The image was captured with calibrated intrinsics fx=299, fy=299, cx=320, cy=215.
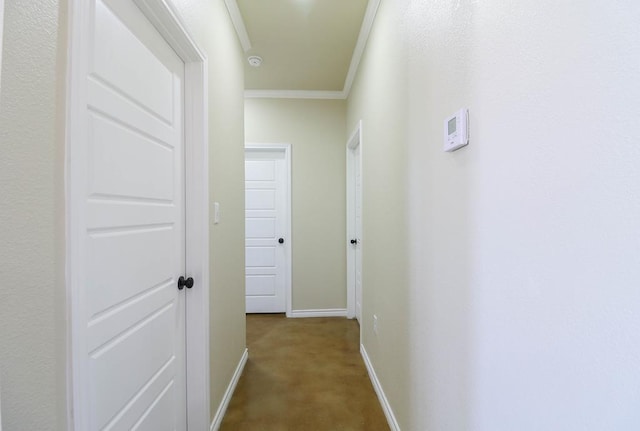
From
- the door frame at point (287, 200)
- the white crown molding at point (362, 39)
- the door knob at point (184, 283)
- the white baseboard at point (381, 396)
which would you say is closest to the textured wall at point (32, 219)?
the door knob at point (184, 283)

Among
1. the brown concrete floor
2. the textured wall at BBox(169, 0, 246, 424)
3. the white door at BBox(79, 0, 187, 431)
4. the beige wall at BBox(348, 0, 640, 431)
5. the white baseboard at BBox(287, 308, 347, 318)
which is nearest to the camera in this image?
the beige wall at BBox(348, 0, 640, 431)

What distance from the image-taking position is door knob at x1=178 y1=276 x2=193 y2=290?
1.41m

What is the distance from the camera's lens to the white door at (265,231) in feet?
11.8

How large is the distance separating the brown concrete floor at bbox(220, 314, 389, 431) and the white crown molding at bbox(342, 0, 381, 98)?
2.62 meters

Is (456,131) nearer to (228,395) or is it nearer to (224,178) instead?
(224,178)

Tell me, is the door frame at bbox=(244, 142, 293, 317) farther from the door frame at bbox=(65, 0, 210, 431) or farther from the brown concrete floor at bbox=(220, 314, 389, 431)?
the door frame at bbox=(65, 0, 210, 431)

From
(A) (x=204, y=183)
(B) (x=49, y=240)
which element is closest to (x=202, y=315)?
(A) (x=204, y=183)

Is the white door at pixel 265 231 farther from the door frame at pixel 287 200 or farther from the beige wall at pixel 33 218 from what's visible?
the beige wall at pixel 33 218

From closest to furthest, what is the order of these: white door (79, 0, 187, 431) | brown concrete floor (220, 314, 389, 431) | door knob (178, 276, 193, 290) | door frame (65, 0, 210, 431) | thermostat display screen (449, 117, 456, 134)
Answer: door frame (65, 0, 210, 431)
white door (79, 0, 187, 431)
thermostat display screen (449, 117, 456, 134)
door knob (178, 276, 193, 290)
brown concrete floor (220, 314, 389, 431)

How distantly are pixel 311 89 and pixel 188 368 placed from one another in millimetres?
2959

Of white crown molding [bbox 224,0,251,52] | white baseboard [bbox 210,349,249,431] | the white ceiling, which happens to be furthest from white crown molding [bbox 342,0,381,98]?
white baseboard [bbox 210,349,249,431]

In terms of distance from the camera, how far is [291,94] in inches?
136

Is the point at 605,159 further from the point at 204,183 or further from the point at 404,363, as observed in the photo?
the point at 204,183

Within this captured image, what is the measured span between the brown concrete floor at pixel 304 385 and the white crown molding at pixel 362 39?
103 inches
